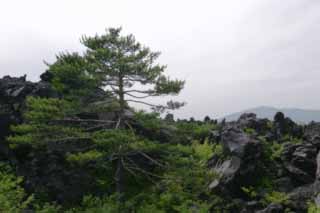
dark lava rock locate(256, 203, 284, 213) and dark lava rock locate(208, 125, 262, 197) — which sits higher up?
dark lava rock locate(208, 125, 262, 197)

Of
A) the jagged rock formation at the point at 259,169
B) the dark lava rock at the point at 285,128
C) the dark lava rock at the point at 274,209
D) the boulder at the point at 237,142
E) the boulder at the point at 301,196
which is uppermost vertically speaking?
the dark lava rock at the point at 285,128

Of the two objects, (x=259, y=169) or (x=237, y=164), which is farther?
(x=259, y=169)

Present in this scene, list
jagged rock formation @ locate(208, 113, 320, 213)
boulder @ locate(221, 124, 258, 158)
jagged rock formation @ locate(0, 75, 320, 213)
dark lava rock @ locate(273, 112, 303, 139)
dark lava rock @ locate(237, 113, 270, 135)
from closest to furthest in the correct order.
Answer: jagged rock formation @ locate(208, 113, 320, 213) → jagged rock formation @ locate(0, 75, 320, 213) → boulder @ locate(221, 124, 258, 158) → dark lava rock @ locate(273, 112, 303, 139) → dark lava rock @ locate(237, 113, 270, 135)

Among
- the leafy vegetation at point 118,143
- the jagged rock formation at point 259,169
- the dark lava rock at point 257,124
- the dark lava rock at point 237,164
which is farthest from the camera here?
the dark lava rock at point 257,124

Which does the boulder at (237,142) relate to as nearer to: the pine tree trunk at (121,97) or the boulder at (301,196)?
the boulder at (301,196)

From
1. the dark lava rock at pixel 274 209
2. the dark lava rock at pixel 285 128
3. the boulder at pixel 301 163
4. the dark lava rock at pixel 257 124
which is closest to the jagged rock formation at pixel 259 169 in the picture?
the boulder at pixel 301 163

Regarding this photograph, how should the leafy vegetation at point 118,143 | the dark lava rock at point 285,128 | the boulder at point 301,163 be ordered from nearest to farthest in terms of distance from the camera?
the leafy vegetation at point 118,143, the boulder at point 301,163, the dark lava rock at point 285,128

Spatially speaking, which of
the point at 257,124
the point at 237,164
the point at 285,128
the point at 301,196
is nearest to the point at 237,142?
the point at 237,164

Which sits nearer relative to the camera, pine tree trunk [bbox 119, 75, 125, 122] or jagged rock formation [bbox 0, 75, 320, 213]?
pine tree trunk [bbox 119, 75, 125, 122]

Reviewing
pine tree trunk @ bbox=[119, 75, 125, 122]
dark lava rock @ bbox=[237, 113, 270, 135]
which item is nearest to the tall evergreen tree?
pine tree trunk @ bbox=[119, 75, 125, 122]

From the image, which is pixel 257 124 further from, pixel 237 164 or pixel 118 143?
pixel 118 143

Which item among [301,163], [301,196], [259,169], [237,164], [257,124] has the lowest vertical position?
[301,196]

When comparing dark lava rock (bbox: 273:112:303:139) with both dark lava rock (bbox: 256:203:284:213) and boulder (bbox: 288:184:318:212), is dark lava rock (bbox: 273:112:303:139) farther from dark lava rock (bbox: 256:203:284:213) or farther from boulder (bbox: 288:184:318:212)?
dark lava rock (bbox: 256:203:284:213)

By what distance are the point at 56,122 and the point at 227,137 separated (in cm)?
1127
